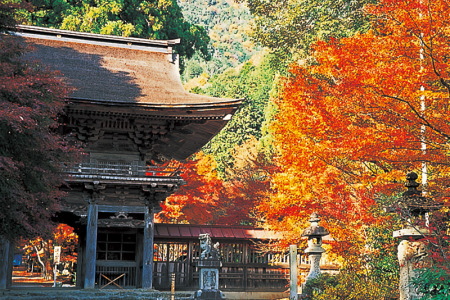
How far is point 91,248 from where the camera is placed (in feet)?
54.5

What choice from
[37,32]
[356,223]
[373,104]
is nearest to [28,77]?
[373,104]

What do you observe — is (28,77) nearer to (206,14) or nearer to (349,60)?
(349,60)

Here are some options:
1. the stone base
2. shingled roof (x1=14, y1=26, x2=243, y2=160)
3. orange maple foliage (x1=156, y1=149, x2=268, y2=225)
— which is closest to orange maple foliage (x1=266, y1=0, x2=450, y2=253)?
shingled roof (x1=14, y1=26, x2=243, y2=160)

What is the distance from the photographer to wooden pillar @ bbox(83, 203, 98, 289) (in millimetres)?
16469

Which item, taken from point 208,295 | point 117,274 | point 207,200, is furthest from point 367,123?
point 207,200

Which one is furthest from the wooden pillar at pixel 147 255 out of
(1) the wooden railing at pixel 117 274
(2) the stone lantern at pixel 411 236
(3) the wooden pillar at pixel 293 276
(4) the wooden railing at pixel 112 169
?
(2) the stone lantern at pixel 411 236

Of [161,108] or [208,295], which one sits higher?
[161,108]

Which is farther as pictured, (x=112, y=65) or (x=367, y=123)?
(x=112, y=65)

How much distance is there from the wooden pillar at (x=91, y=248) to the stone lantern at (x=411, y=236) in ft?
32.2

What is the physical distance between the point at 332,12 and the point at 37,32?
14.8 m

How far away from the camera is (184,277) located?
2089 centimetres

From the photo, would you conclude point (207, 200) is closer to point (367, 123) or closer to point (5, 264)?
point (5, 264)

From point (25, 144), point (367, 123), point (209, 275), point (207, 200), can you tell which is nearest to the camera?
point (25, 144)

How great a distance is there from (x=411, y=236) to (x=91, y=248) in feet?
33.6
